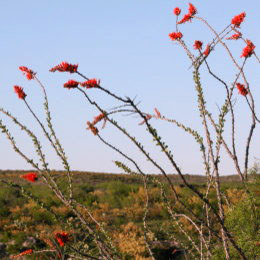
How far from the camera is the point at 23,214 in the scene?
12.9 m

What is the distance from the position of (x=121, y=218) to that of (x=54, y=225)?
1.71m

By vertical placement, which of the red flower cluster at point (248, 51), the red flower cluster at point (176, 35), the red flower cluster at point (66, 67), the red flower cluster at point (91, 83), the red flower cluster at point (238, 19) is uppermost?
the red flower cluster at point (238, 19)

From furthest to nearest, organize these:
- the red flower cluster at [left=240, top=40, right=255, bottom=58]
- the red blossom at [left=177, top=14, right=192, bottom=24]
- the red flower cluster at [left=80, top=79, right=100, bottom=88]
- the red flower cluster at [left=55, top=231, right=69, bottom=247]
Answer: the red blossom at [left=177, top=14, right=192, bottom=24], the red flower cluster at [left=240, top=40, right=255, bottom=58], the red flower cluster at [left=55, top=231, right=69, bottom=247], the red flower cluster at [left=80, top=79, right=100, bottom=88]

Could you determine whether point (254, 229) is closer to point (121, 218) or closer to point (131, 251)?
point (131, 251)

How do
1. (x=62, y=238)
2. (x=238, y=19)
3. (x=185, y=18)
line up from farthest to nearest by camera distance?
(x=185, y=18) → (x=238, y=19) → (x=62, y=238)

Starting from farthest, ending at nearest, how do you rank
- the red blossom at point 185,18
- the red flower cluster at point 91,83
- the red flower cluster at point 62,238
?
the red blossom at point 185,18 < the red flower cluster at point 62,238 < the red flower cluster at point 91,83

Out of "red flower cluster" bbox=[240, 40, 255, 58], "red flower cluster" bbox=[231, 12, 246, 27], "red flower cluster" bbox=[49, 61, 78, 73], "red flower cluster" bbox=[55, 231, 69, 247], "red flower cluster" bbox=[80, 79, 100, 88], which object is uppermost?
"red flower cluster" bbox=[231, 12, 246, 27]

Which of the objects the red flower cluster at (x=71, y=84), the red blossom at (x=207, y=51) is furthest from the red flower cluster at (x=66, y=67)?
the red blossom at (x=207, y=51)

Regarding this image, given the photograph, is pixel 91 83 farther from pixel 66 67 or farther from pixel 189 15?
pixel 189 15

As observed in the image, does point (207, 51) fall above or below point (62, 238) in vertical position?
above

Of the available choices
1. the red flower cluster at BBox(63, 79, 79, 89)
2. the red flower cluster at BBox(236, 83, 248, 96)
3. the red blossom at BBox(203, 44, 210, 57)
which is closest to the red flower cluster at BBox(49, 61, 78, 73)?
the red flower cluster at BBox(63, 79, 79, 89)

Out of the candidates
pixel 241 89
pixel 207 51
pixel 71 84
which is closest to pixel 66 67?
pixel 71 84

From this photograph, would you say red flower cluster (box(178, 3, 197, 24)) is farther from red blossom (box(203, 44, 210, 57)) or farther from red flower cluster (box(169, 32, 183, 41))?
red blossom (box(203, 44, 210, 57))

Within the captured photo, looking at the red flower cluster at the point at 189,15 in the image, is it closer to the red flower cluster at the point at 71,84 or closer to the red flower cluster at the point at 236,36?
the red flower cluster at the point at 236,36
